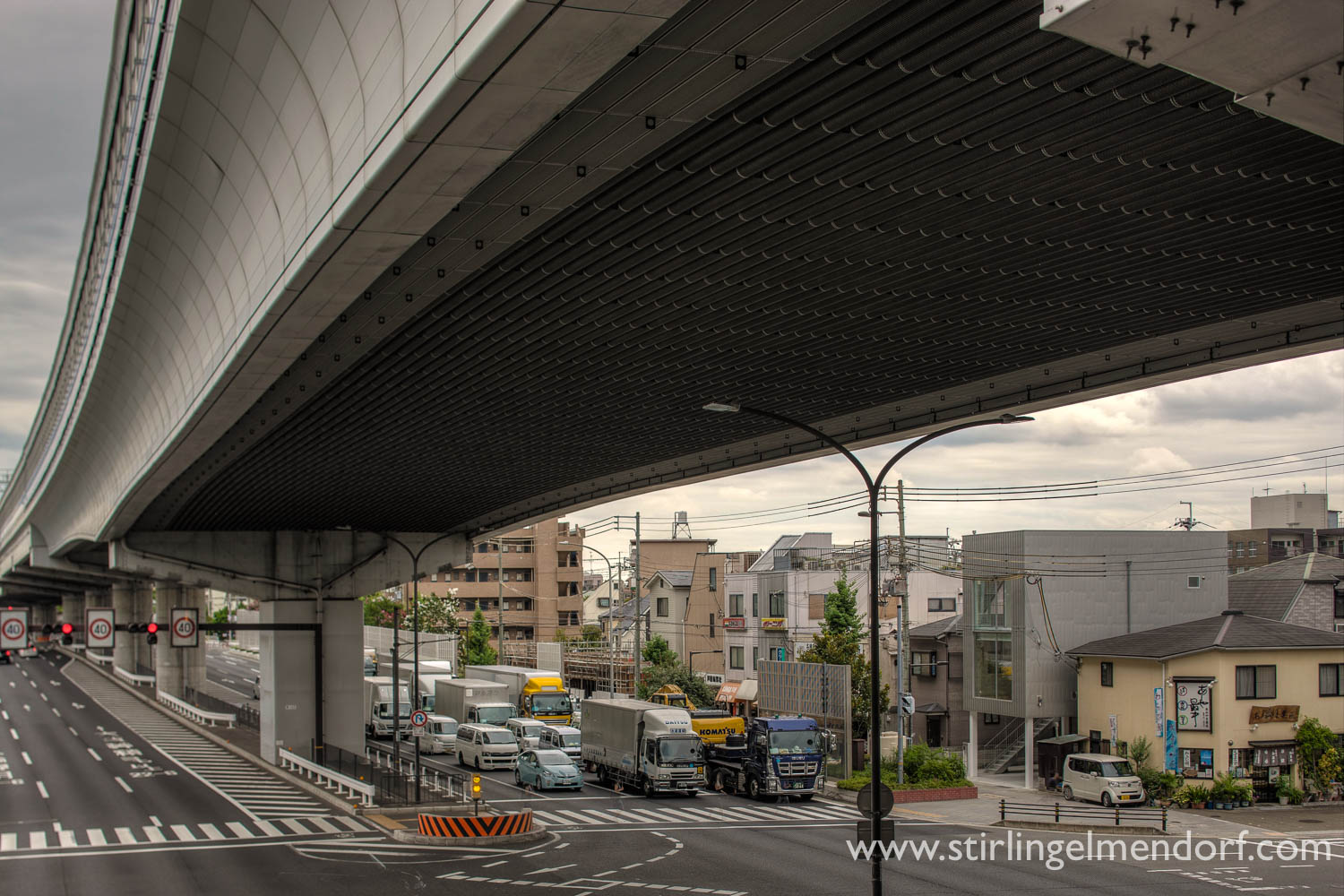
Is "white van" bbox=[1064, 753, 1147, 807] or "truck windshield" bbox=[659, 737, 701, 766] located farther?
"truck windshield" bbox=[659, 737, 701, 766]

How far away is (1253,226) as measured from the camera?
55.5ft

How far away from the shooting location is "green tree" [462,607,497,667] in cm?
9910

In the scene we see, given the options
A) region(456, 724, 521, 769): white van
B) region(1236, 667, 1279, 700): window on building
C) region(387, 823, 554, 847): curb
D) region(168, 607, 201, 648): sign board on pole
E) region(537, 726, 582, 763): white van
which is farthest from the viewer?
region(537, 726, 582, 763): white van

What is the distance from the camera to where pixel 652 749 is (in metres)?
43.4

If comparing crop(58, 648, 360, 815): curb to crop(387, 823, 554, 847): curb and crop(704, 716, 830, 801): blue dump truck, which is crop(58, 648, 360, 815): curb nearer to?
crop(387, 823, 554, 847): curb

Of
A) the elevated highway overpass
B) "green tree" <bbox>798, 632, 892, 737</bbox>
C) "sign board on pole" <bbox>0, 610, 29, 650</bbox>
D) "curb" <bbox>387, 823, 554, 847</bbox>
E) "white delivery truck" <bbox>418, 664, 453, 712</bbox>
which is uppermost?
the elevated highway overpass

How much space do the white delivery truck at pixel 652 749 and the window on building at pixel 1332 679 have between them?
72.1 ft

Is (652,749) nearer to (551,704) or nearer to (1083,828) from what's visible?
(1083,828)

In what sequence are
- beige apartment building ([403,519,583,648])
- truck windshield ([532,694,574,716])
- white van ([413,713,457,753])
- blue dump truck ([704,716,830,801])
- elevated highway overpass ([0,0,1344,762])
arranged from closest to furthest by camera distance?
elevated highway overpass ([0,0,1344,762]) < blue dump truck ([704,716,830,801]) < white van ([413,713,457,753]) < truck windshield ([532,694,574,716]) < beige apartment building ([403,519,583,648])

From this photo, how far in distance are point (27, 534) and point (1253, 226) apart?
7972cm

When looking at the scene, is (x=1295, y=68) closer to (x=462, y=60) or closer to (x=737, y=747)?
(x=462, y=60)

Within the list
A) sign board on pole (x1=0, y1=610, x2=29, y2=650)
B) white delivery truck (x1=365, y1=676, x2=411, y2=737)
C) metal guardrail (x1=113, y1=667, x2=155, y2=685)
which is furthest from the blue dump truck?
metal guardrail (x1=113, y1=667, x2=155, y2=685)

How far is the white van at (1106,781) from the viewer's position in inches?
1563

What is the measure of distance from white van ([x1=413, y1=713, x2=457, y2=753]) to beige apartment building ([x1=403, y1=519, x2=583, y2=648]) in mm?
60965
